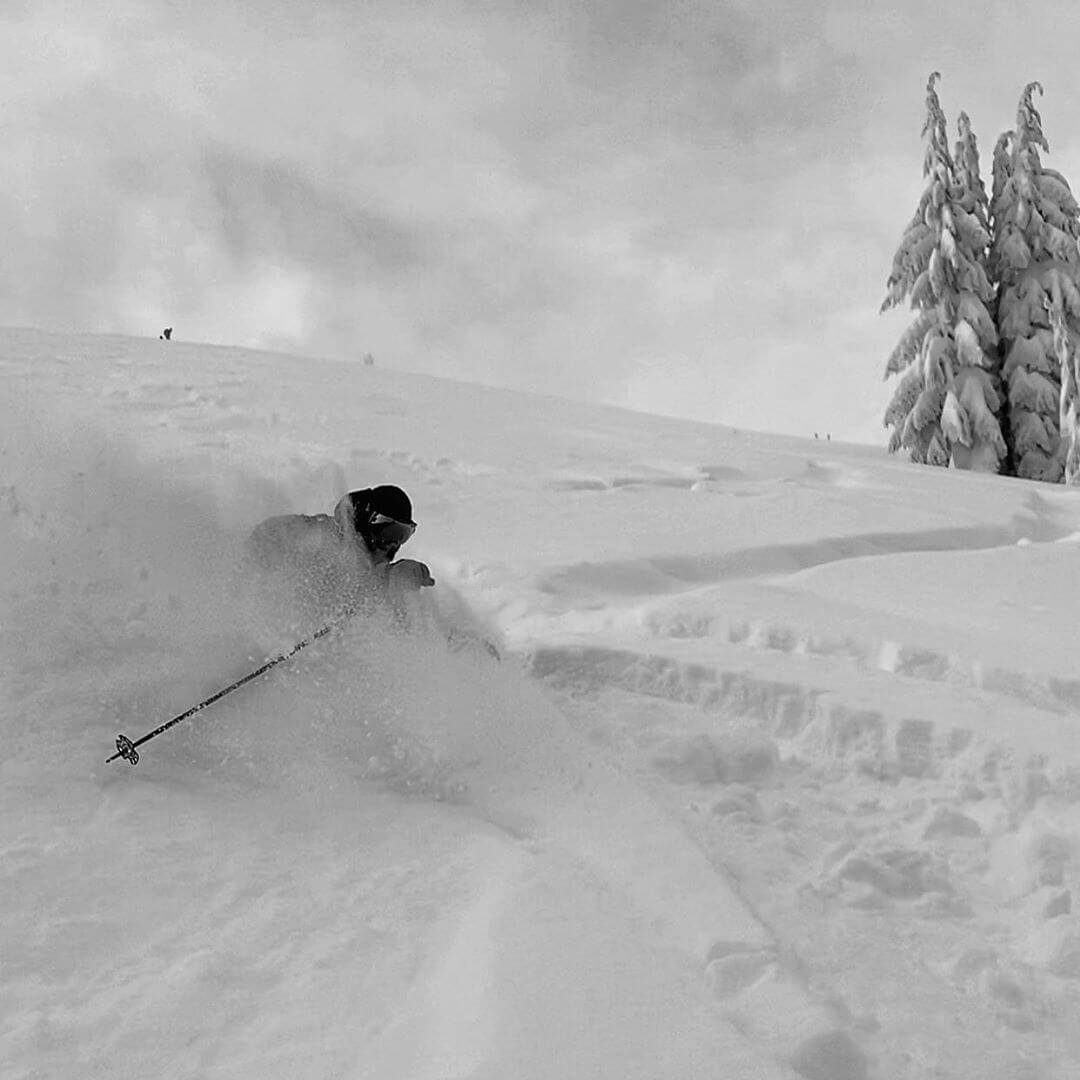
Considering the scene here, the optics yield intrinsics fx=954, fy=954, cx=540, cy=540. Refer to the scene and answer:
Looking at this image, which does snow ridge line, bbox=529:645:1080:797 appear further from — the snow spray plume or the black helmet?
the snow spray plume

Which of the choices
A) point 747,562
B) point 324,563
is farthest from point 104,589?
point 747,562

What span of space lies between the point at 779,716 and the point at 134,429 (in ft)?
25.6

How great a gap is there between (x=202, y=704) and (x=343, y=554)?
4.51 ft

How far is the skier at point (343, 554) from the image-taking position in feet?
16.6

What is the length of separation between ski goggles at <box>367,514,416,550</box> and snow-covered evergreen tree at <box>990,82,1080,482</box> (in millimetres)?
16553

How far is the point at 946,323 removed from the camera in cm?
1845

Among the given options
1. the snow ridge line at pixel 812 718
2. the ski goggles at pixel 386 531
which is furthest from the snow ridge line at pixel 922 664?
the ski goggles at pixel 386 531

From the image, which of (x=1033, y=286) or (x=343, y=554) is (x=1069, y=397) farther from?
(x=343, y=554)

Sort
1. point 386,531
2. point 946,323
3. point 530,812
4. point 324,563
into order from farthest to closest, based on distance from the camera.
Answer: point 946,323, point 386,531, point 324,563, point 530,812

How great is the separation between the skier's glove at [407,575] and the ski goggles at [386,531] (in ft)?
0.43

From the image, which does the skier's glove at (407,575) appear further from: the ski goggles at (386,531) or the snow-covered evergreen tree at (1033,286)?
the snow-covered evergreen tree at (1033,286)

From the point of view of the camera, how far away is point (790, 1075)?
2.39 m

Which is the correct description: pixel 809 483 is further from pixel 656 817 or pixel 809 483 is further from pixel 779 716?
pixel 656 817

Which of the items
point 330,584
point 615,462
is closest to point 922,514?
point 615,462
